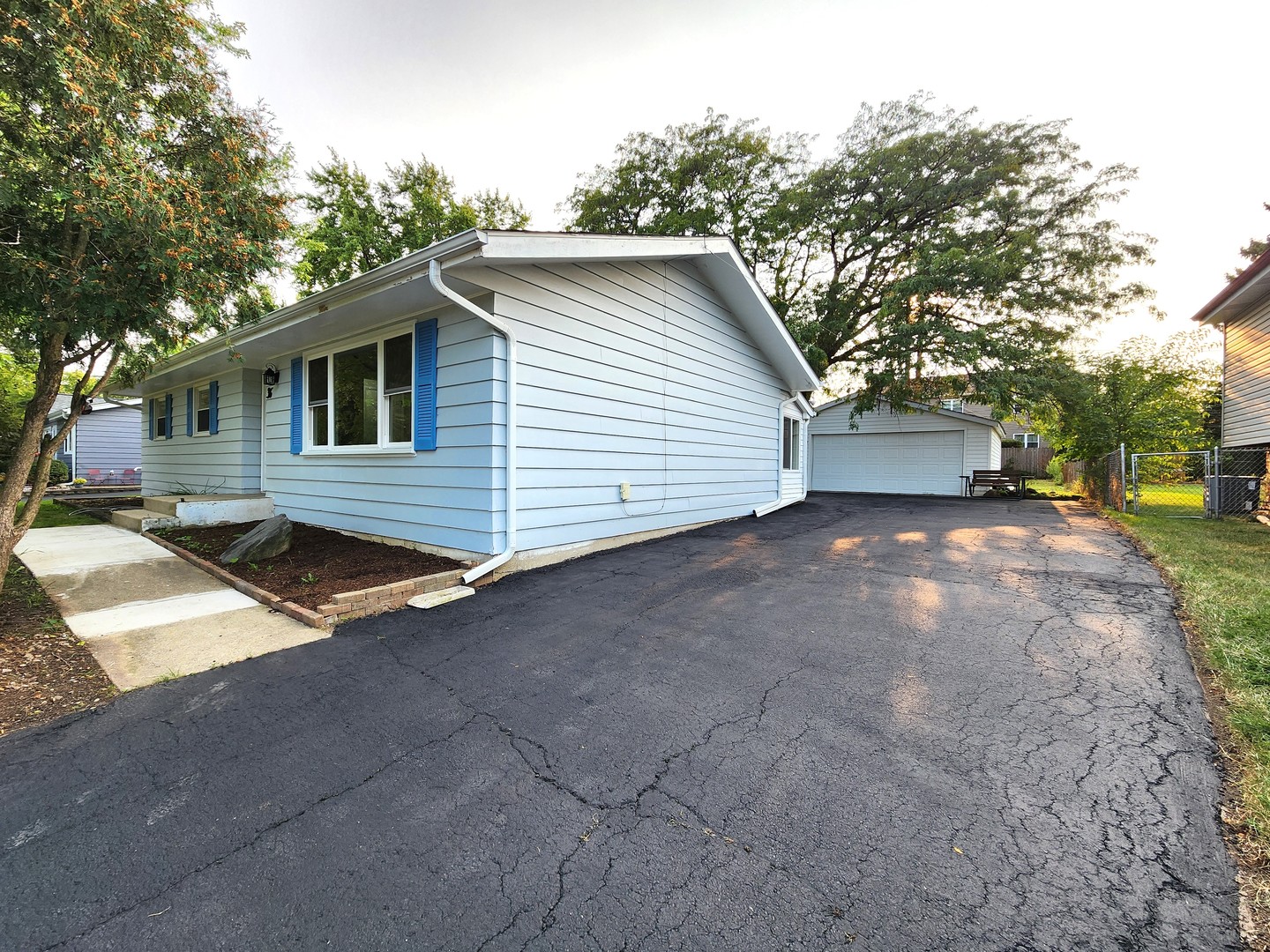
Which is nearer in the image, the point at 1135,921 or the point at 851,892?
the point at 1135,921

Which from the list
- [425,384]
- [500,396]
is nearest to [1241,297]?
[500,396]

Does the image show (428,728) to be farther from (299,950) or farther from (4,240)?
(4,240)

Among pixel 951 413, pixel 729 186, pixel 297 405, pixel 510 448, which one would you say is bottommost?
pixel 510 448

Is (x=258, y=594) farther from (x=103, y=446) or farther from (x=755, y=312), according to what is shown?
(x=103, y=446)

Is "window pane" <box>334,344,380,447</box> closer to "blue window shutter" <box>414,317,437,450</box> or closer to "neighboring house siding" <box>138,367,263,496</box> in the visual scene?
"blue window shutter" <box>414,317,437,450</box>

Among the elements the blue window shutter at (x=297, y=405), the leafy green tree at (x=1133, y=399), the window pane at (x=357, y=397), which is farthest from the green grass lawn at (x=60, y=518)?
the leafy green tree at (x=1133, y=399)

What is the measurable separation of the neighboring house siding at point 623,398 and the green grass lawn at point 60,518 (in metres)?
9.02

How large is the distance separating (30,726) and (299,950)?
235cm

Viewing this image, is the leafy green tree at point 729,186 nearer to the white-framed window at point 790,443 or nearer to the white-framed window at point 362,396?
the white-framed window at point 790,443

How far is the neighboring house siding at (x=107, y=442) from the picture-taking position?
19.8m

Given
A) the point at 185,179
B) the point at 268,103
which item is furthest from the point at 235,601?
the point at 268,103

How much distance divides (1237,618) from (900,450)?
14528mm

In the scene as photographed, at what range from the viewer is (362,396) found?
21.0 feet

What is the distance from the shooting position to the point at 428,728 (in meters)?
2.41
